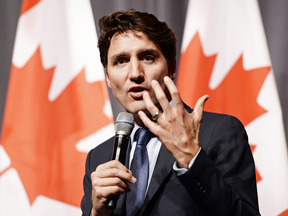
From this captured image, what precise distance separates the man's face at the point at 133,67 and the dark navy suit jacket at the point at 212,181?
26 centimetres

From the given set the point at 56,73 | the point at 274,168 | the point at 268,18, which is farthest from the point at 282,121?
the point at 56,73

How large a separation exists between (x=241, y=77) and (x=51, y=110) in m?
1.47

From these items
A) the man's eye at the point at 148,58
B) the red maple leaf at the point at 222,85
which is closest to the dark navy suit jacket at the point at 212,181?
the man's eye at the point at 148,58

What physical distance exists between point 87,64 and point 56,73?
26cm

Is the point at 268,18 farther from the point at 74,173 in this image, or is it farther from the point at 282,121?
the point at 74,173

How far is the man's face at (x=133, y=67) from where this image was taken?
1.28m

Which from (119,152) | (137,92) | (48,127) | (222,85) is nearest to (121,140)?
(119,152)

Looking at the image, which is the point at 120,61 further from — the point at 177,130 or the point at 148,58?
the point at 177,130

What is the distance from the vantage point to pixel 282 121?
192 centimetres

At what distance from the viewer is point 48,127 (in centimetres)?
226

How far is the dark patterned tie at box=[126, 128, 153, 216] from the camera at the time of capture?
3.81 feet

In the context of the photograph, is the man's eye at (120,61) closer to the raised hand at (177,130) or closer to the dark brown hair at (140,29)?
the dark brown hair at (140,29)

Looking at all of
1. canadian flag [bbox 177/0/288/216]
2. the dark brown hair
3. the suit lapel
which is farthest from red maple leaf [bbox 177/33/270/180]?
the suit lapel

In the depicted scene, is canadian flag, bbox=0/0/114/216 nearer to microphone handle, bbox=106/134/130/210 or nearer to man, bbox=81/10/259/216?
man, bbox=81/10/259/216
